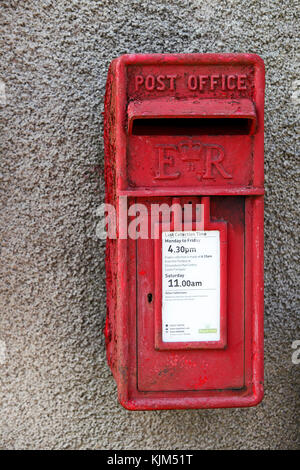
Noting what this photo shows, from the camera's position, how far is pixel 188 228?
1155 mm

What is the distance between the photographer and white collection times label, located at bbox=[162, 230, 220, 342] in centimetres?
118

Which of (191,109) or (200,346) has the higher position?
(191,109)

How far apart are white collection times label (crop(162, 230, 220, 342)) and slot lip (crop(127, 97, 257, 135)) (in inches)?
12.9

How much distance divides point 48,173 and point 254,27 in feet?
3.16

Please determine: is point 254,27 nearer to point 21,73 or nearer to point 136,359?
point 21,73

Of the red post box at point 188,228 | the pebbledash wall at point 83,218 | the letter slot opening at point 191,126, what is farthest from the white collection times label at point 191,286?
the pebbledash wall at point 83,218

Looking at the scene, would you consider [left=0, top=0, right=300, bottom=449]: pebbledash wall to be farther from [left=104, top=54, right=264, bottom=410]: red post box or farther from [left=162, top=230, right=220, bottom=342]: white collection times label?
[left=162, top=230, right=220, bottom=342]: white collection times label

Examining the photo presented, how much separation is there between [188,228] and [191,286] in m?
0.18

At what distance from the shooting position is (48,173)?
1511 mm

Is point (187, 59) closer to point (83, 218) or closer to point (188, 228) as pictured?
point (188, 228)

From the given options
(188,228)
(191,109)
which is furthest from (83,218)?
(191,109)

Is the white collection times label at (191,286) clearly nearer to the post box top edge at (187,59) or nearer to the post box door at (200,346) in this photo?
the post box door at (200,346)

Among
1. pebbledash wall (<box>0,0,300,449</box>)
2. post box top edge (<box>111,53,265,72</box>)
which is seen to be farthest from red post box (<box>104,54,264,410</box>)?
pebbledash wall (<box>0,0,300,449</box>)

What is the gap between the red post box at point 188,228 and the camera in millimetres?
1124
